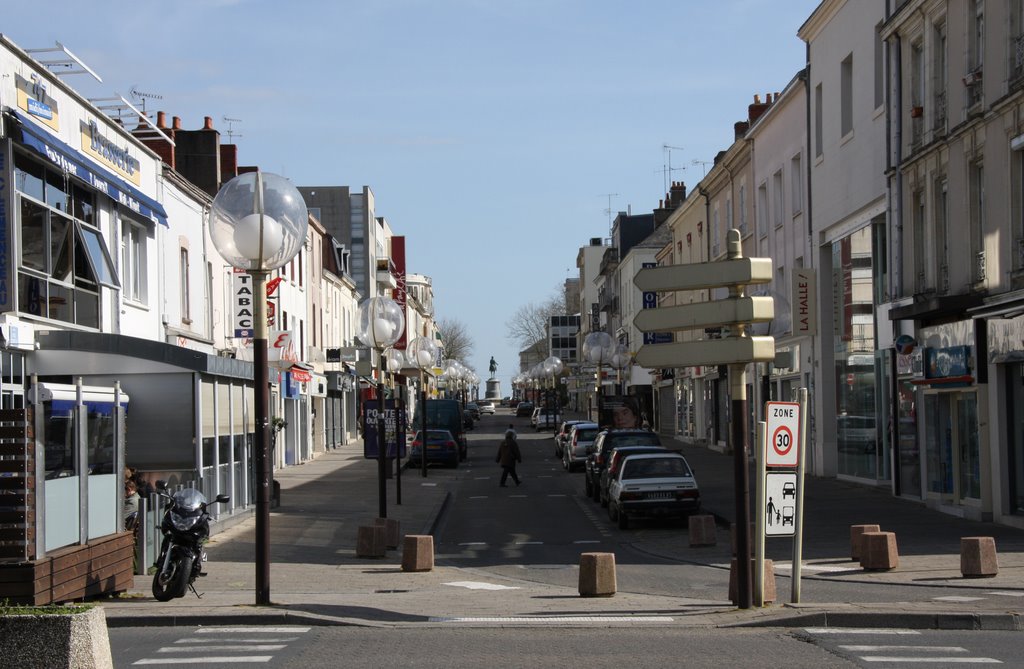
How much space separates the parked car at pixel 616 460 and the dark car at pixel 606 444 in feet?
5.52

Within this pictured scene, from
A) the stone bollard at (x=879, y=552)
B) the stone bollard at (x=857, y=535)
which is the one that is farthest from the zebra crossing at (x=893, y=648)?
the stone bollard at (x=857, y=535)

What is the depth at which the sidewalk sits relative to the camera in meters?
12.7

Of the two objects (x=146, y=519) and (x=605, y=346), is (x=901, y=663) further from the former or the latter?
(x=605, y=346)

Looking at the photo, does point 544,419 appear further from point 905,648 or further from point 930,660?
point 930,660

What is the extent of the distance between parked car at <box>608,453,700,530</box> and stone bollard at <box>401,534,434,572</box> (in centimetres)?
702

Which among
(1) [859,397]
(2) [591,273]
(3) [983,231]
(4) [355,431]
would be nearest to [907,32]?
(3) [983,231]


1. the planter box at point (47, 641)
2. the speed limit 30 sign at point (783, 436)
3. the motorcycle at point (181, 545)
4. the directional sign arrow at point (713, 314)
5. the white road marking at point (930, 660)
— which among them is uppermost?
the directional sign arrow at point (713, 314)

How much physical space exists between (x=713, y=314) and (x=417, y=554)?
696 centimetres

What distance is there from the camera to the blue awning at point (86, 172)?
20.1m

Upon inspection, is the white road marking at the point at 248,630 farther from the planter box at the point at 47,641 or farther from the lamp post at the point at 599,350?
the lamp post at the point at 599,350

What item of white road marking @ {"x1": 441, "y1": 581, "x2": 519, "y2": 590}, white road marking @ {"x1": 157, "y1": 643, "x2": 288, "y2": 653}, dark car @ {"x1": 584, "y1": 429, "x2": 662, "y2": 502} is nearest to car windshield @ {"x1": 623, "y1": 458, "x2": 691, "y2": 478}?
dark car @ {"x1": 584, "y1": 429, "x2": 662, "y2": 502}

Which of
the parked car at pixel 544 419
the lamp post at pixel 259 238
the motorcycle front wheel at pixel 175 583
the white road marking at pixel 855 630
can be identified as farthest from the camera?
the parked car at pixel 544 419

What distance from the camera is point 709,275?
12398 mm

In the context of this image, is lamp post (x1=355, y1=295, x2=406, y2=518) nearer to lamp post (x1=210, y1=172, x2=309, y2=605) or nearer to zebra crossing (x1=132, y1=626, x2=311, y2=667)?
lamp post (x1=210, y1=172, x2=309, y2=605)
